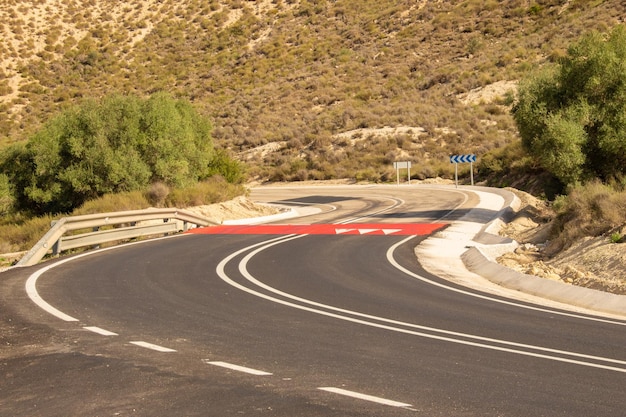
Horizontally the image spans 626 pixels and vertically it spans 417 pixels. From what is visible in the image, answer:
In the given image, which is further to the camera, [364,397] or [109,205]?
[109,205]

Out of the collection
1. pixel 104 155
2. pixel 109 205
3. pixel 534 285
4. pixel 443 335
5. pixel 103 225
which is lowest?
pixel 534 285

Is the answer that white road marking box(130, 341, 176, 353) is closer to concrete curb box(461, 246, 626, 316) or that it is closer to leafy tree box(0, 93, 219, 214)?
concrete curb box(461, 246, 626, 316)

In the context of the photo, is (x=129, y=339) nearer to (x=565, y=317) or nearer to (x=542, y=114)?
(x=565, y=317)

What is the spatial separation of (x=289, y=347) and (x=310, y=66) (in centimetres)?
8287

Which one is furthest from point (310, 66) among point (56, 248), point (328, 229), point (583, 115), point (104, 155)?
point (56, 248)

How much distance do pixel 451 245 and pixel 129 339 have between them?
1305cm

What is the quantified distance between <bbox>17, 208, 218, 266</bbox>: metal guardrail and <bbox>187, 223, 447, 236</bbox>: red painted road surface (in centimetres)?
65

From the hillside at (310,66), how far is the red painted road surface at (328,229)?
3162 cm

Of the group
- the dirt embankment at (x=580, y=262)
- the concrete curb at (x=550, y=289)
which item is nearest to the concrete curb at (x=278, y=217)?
the dirt embankment at (x=580, y=262)

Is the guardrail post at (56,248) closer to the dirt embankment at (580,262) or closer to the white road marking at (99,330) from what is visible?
the white road marking at (99,330)

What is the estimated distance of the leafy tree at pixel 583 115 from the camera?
25.9 metres

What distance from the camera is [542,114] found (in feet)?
90.6

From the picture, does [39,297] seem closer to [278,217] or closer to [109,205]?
[109,205]

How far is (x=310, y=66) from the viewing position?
3531 inches
